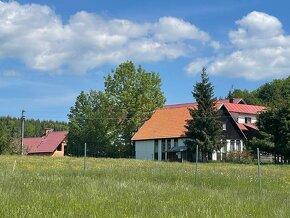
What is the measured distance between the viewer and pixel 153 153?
3187 inches

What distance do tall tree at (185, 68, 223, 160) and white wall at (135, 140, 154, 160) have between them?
15.2m

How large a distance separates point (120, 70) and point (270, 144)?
33.5 meters

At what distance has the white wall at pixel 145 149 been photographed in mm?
81262

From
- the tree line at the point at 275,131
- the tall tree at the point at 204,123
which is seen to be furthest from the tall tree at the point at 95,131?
the tree line at the point at 275,131

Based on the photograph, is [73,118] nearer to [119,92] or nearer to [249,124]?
[119,92]

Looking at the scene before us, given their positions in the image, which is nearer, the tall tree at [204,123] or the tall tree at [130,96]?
the tall tree at [204,123]

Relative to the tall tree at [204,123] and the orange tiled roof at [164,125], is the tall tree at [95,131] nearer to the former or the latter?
the orange tiled roof at [164,125]

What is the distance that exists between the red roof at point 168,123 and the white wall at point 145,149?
1318 mm

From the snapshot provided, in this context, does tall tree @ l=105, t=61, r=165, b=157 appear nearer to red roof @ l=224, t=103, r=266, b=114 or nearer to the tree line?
red roof @ l=224, t=103, r=266, b=114

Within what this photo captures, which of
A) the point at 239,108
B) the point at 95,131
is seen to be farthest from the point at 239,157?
the point at 95,131

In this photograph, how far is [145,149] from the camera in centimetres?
8231

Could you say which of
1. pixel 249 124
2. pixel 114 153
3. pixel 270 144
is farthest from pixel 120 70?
pixel 270 144

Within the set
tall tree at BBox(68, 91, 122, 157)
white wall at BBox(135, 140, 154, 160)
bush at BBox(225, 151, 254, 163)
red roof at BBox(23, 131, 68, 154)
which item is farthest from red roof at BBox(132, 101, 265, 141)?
red roof at BBox(23, 131, 68, 154)

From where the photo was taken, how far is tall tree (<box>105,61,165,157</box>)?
8462 centimetres
